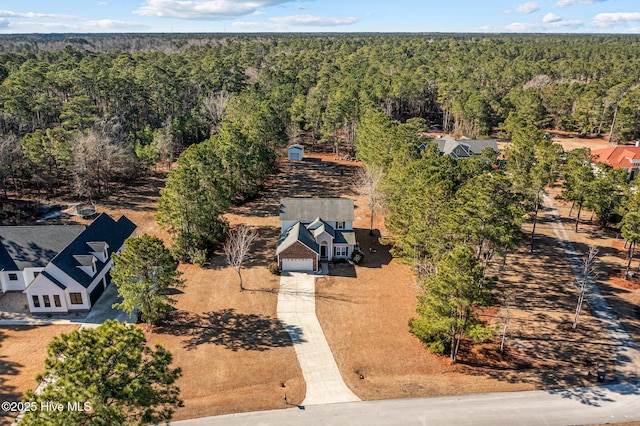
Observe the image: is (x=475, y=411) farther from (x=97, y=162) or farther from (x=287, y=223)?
(x=97, y=162)

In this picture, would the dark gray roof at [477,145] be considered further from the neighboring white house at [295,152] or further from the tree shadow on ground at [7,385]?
the tree shadow on ground at [7,385]

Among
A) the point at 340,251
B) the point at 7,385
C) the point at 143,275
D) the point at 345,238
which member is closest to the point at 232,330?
the point at 143,275

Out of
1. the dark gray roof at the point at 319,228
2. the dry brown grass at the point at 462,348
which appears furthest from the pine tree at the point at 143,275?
the dark gray roof at the point at 319,228

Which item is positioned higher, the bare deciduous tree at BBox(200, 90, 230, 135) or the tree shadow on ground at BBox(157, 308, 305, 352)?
the bare deciduous tree at BBox(200, 90, 230, 135)

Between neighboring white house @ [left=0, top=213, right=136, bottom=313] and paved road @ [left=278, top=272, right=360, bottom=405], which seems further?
neighboring white house @ [left=0, top=213, right=136, bottom=313]

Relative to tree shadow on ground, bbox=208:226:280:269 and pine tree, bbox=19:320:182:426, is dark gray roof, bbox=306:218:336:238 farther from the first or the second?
pine tree, bbox=19:320:182:426

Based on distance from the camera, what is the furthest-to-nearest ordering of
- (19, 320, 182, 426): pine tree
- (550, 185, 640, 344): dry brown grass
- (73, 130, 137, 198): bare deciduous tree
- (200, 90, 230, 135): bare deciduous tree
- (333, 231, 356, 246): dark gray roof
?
(200, 90, 230, 135): bare deciduous tree
(73, 130, 137, 198): bare deciduous tree
(333, 231, 356, 246): dark gray roof
(550, 185, 640, 344): dry brown grass
(19, 320, 182, 426): pine tree

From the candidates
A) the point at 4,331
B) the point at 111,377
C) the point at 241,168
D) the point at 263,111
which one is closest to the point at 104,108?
the point at 263,111

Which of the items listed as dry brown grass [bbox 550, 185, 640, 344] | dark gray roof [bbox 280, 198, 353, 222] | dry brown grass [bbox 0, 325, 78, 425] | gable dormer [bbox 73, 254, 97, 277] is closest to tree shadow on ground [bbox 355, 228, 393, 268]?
dark gray roof [bbox 280, 198, 353, 222]
